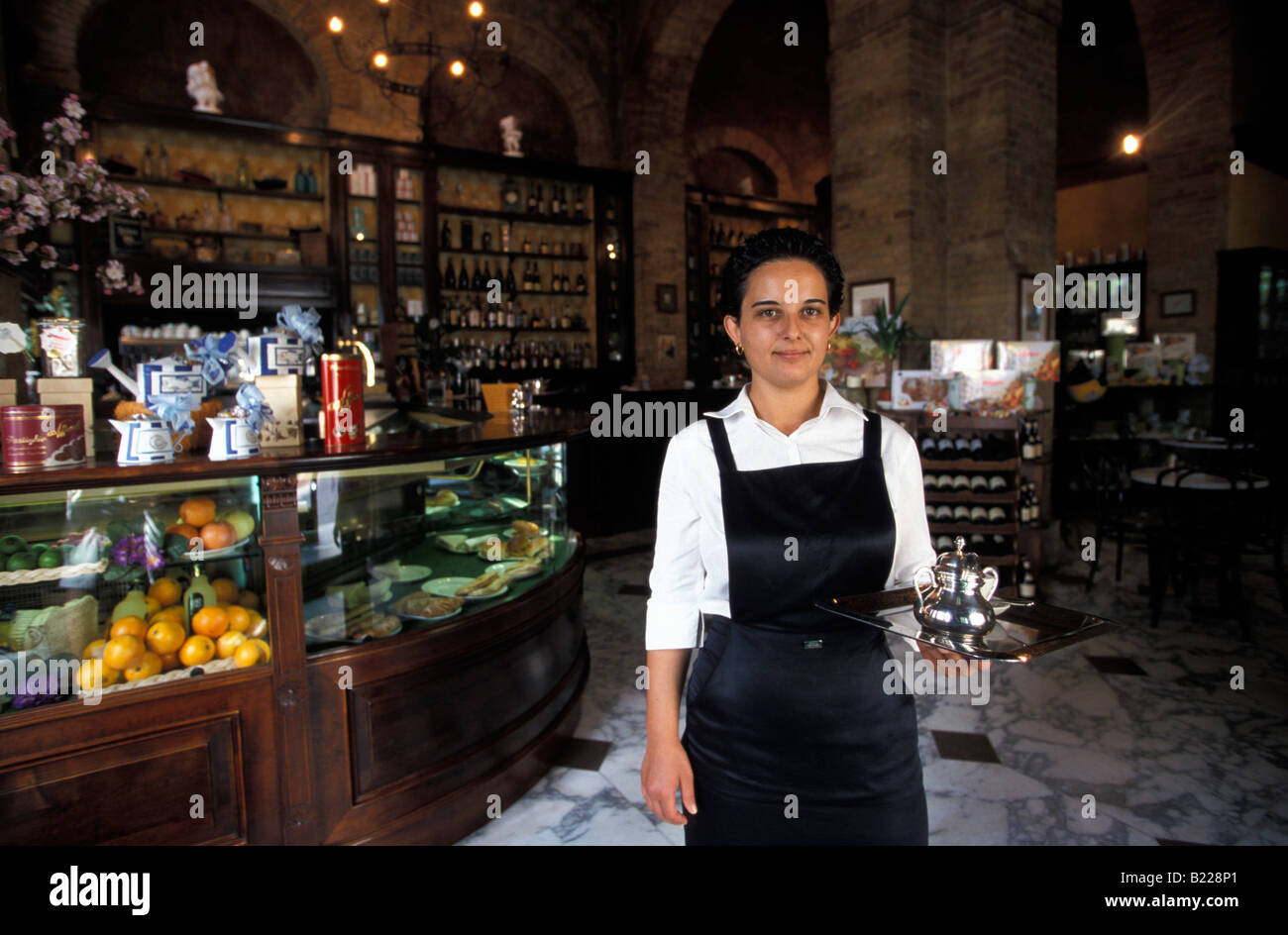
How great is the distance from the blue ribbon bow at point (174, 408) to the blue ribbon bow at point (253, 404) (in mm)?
131

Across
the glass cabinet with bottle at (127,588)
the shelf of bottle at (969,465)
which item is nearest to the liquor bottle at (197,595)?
the glass cabinet with bottle at (127,588)

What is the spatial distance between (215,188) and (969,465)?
657 cm

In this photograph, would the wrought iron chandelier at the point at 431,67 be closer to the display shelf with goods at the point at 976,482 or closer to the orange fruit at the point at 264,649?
the display shelf with goods at the point at 976,482

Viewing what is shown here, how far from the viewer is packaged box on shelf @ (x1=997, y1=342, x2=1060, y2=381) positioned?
A: 15.6 ft

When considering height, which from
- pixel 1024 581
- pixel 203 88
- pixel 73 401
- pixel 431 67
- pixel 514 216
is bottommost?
pixel 1024 581

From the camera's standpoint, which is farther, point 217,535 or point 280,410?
point 280,410

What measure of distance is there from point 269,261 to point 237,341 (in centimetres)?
503

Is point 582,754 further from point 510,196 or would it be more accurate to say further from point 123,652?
point 510,196

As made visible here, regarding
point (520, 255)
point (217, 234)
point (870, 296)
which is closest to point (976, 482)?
point (870, 296)

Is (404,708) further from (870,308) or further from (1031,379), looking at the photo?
(870,308)

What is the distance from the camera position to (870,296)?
5.76 metres

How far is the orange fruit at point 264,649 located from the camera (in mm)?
2006

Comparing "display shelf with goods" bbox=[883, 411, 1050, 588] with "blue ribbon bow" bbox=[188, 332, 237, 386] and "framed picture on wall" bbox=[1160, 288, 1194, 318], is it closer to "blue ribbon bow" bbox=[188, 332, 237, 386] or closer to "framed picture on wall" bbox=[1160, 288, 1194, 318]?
"blue ribbon bow" bbox=[188, 332, 237, 386]
